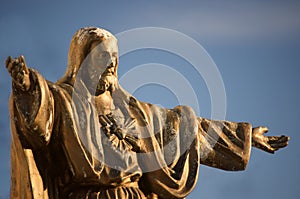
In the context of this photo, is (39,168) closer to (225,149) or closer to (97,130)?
(97,130)

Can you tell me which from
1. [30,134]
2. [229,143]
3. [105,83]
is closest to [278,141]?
[229,143]

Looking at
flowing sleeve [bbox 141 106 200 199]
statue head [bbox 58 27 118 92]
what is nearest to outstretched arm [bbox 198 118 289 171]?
flowing sleeve [bbox 141 106 200 199]

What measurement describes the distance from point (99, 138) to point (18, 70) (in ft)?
3.84

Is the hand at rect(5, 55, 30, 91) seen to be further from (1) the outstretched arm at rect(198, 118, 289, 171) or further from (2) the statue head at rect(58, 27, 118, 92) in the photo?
(1) the outstretched arm at rect(198, 118, 289, 171)

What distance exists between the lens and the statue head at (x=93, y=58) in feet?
37.7

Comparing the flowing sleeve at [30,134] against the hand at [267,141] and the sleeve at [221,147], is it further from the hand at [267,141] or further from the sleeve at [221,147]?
the hand at [267,141]

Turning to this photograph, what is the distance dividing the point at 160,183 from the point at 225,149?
3.10 feet

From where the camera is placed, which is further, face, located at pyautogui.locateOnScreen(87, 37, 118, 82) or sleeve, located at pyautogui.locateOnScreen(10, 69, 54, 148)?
face, located at pyautogui.locateOnScreen(87, 37, 118, 82)

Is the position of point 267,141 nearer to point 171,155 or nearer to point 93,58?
point 171,155

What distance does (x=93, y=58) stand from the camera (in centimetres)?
1150

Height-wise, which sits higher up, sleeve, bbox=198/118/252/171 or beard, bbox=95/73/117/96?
beard, bbox=95/73/117/96

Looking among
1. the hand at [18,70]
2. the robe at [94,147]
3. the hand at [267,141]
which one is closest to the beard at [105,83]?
the robe at [94,147]

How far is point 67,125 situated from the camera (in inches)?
437

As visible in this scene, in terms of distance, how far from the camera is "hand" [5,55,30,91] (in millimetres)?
10508
